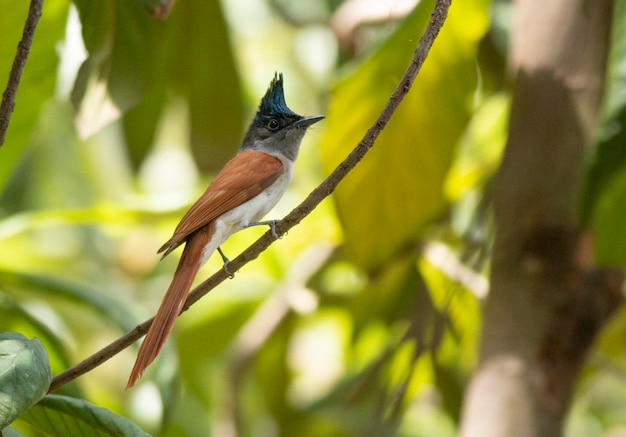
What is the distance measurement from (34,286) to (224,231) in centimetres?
54

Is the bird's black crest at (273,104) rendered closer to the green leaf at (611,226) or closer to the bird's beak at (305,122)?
the bird's beak at (305,122)

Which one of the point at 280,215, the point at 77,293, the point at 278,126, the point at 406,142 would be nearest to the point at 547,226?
the point at 406,142

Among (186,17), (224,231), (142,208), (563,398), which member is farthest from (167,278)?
(563,398)

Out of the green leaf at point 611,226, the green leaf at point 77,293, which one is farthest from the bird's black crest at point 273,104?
the green leaf at point 611,226

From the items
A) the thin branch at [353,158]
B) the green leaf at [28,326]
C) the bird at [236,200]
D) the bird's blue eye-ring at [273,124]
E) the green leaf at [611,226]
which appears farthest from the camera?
the bird's blue eye-ring at [273,124]

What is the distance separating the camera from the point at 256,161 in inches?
106

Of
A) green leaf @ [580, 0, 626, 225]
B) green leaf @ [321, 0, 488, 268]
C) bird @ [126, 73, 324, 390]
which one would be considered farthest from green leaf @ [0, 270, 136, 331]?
green leaf @ [580, 0, 626, 225]

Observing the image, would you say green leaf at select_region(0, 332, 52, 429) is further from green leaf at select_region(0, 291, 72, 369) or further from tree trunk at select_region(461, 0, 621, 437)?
tree trunk at select_region(461, 0, 621, 437)

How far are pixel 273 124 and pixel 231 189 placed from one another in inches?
28.7

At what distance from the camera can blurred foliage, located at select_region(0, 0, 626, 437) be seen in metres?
2.29

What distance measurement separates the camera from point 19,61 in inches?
53.5

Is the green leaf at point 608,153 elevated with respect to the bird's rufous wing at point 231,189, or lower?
lower

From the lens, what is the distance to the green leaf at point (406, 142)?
8.31 feet

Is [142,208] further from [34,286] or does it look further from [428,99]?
[428,99]
